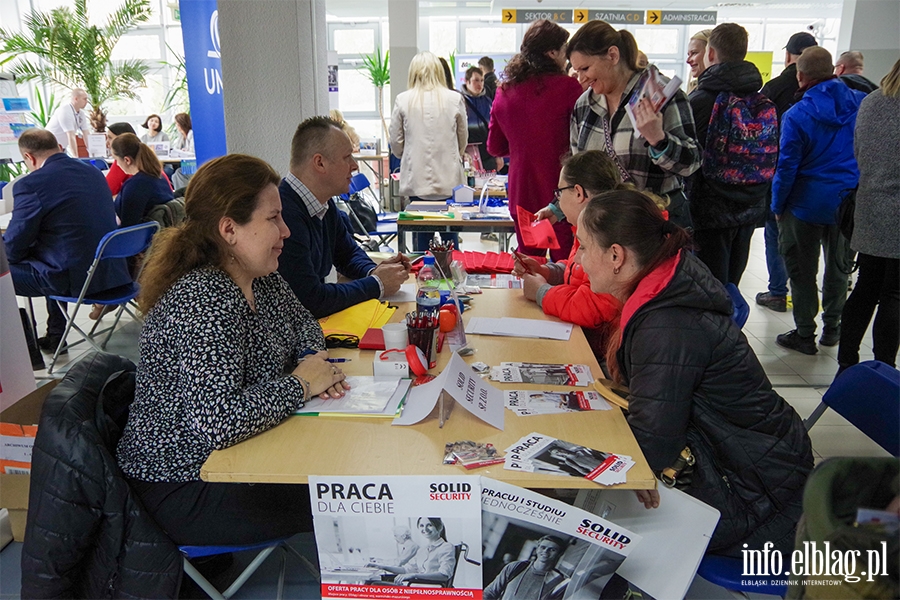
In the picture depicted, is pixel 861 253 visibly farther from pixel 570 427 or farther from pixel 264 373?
pixel 264 373

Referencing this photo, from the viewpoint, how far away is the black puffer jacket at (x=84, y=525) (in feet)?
4.53

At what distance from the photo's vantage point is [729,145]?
334 centimetres

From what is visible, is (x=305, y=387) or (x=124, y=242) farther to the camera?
(x=124, y=242)

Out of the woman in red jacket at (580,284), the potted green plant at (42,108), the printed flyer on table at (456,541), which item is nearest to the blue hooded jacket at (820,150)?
the woman in red jacket at (580,284)

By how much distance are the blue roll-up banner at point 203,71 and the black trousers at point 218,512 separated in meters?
2.37

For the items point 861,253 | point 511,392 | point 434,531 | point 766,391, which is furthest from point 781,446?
point 861,253

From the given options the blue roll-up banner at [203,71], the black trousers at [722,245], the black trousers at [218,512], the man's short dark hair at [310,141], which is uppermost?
the blue roll-up banner at [203,71]

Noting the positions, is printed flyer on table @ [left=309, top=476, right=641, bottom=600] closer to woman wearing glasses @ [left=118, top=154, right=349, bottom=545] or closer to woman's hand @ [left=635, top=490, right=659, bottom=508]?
woman's hand @ [left=635, top=490, right=659, bottom=508]

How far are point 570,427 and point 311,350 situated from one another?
0.78 meters

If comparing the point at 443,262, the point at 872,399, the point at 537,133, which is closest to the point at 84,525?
the point at 443,262

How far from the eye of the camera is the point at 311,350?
189 centimetres

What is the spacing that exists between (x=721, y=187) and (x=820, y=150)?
0.91 m

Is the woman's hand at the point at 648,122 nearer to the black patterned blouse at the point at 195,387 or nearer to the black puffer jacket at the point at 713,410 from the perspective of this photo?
the black puffer jacket at the point at 713,410

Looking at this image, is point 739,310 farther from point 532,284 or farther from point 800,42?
point 800,42
